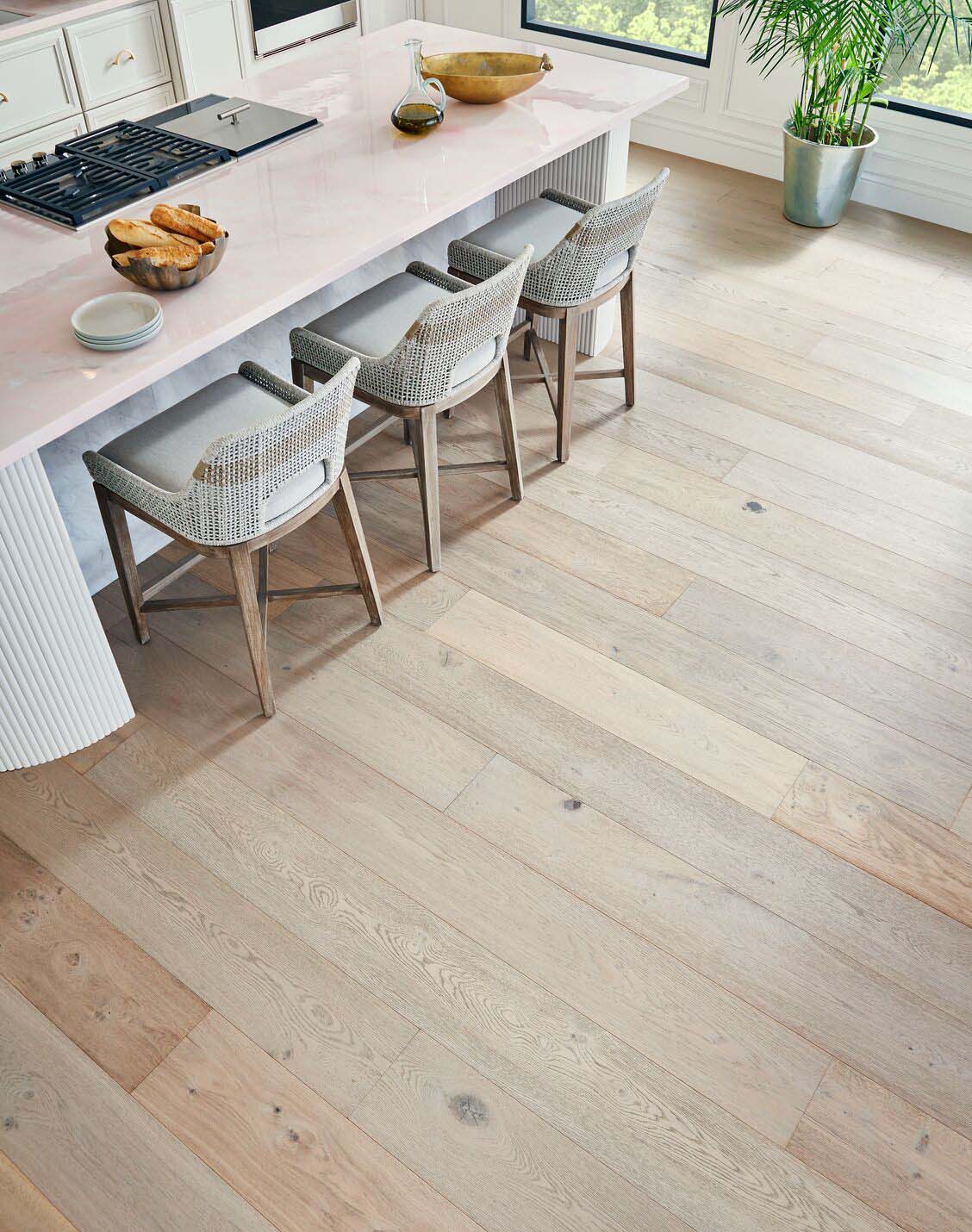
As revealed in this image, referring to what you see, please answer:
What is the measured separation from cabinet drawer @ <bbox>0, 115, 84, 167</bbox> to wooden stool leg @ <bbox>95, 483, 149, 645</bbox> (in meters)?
1.99

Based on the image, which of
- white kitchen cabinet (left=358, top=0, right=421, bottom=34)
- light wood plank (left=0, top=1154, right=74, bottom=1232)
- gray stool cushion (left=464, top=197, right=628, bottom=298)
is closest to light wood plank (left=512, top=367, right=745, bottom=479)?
gray stool cushion (left=464, top=197, right=628, bottom=298)

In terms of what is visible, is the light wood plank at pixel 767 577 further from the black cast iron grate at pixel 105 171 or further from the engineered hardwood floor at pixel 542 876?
the black cast iron grate at pixel 105 171

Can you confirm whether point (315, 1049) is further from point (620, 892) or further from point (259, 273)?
point (259, 273)

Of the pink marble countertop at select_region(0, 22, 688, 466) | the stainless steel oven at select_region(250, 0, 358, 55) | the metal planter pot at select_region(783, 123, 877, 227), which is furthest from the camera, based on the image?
the stainless steel oven at select_region(250, 0, 358, 55)

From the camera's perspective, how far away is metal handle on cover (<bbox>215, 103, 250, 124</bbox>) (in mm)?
2781

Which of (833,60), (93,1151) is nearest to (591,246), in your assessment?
(833,60)

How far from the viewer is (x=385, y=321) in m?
2.58

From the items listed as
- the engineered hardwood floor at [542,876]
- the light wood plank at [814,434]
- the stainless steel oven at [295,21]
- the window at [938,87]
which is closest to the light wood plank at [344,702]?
the engineered hardwood floor at [542,876]

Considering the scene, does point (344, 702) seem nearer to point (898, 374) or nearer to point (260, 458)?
point (260, 458)

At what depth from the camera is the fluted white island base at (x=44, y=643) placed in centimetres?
196

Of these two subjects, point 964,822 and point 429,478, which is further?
point 429,478

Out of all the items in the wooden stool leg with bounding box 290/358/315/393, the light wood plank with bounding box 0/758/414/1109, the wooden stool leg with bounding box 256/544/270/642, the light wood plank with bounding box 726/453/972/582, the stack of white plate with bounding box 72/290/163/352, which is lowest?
the light wood plank with bounding box 0/758/414/1109

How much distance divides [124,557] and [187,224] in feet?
2.52

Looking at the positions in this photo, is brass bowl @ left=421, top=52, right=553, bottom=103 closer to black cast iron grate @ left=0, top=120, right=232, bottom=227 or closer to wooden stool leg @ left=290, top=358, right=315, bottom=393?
black cast iron grate @ left=0, top=120, right=232, bottom=227
